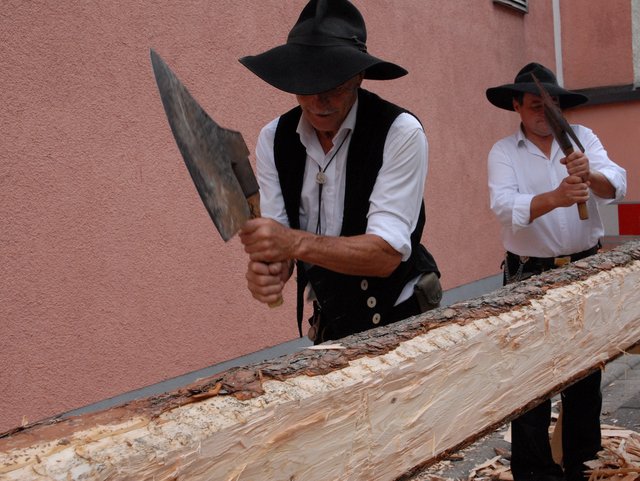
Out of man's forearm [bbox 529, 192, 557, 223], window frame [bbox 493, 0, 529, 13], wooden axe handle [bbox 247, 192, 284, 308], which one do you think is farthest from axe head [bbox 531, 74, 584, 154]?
window frame [bbox 493, 0, 529, 13]

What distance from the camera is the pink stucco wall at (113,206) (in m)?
3.94

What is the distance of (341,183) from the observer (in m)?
2.79

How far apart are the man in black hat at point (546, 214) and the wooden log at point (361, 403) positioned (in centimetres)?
60

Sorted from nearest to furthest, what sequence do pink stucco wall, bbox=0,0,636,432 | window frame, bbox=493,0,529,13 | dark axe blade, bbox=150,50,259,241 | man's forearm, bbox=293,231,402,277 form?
dark axe blade, bbox=150,50,259,241 < man's forearm, bbox=293,231,402,277 < pink stucco wall, bbox=0,0,636,432 < window frame, bbox=493,0,529,13

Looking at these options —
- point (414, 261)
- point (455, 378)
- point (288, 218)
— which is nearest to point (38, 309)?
point (288, 218)

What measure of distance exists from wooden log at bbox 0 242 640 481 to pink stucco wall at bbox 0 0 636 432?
2.22 meters

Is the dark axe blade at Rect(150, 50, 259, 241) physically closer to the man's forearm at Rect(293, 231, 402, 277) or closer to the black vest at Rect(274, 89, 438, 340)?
the man's forearm at Rect(293, 231, 402, 277)

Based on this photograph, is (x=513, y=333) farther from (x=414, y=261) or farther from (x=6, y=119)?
(x=6, y=119)

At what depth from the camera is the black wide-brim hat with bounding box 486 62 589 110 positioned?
151 inches

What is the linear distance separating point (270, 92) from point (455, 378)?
10.8 feet

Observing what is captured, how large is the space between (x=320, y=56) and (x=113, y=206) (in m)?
2.09

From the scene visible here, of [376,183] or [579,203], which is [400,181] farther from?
[579,203]

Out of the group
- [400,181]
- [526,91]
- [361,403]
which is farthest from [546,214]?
[361,403]

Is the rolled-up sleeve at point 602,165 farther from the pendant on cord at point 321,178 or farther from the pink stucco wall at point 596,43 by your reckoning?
the pink stucco wall at point 596,43
